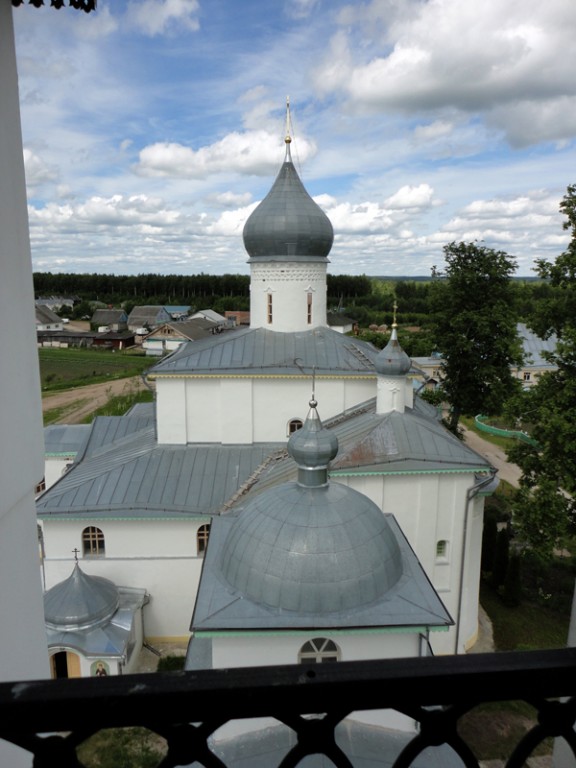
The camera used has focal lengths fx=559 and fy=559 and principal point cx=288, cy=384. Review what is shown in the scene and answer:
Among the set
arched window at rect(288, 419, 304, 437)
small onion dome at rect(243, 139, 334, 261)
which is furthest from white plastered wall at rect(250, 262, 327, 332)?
arched window at rect(288, 419, 304, 437)

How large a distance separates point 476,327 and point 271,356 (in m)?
7.73

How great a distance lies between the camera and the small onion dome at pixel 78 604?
35.9 feet

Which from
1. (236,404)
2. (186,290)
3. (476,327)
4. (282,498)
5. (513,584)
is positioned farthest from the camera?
(186,290)

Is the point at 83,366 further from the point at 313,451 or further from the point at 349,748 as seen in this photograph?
the point at 349,748

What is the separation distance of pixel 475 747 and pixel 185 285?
104048 mm

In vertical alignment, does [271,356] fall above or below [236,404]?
above

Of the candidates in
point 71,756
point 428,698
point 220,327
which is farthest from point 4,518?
point 220,327

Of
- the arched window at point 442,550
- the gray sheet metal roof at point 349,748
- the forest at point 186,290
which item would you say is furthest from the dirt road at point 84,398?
the forest at point 186,290

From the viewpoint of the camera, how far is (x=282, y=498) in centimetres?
809

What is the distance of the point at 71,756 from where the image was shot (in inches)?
51.3

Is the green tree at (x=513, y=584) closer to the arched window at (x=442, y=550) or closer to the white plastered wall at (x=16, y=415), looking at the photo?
the arched window at (x=442, y=550)

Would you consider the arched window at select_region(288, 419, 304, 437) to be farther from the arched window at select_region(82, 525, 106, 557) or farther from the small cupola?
the arched window at select_region(82, 525, 106, 557)

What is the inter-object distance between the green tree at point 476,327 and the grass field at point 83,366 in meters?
35.0

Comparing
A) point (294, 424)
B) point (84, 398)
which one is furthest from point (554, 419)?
point (84, 398)
